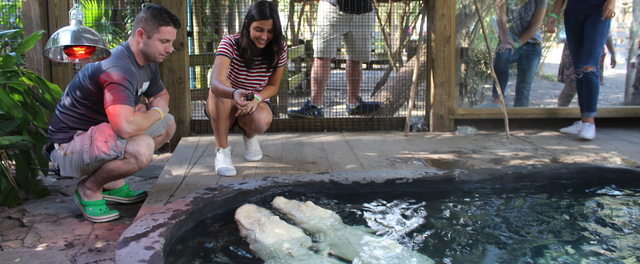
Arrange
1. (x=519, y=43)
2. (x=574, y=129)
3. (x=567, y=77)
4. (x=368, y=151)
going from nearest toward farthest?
(x=368, y=151)
(x=574, y=129)
(x=519, y=43)
(x=567, y=77)

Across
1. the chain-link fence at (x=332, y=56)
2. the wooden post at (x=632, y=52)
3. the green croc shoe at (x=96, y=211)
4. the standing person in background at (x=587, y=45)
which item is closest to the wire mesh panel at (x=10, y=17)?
the chain-link fence at (x=332, y=56)

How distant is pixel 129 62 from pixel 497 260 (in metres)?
1.79

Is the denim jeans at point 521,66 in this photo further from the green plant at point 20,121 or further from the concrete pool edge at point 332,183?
the green plant at point 20,121

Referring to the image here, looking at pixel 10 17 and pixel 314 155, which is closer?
pixel 314 155

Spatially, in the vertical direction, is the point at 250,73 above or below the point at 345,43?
below

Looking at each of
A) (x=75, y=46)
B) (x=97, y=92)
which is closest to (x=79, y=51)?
(x=75, y=46)

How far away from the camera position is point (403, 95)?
439 centimetres

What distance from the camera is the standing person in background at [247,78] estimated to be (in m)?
2.63

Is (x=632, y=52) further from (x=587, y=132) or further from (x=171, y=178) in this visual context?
(x=171, y=178)

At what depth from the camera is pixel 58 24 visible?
3.50 meters

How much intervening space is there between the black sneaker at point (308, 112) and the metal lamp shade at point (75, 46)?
2257 mm

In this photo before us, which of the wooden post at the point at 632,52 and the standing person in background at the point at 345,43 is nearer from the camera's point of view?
the standing person in background at the point at 345,43

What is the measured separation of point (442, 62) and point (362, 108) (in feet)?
2.72

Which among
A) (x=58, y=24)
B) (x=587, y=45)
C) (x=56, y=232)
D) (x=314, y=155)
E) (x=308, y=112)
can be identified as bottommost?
(x=56, y=232)
